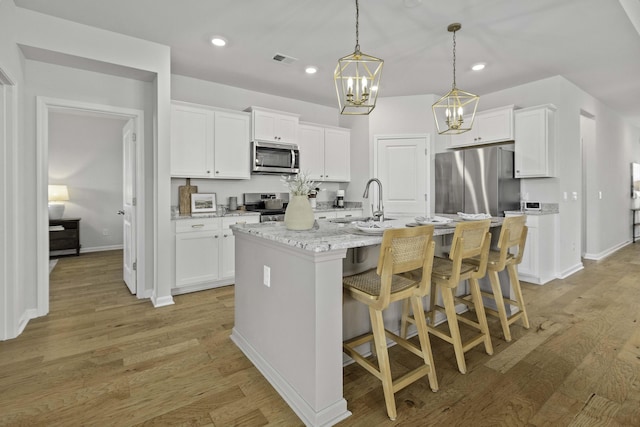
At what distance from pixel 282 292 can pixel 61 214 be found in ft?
20.5

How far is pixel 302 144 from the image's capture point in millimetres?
4949

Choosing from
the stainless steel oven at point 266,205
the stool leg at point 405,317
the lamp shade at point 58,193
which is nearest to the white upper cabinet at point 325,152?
the stainless steel oven at point 266,205

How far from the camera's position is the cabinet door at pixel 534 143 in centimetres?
403

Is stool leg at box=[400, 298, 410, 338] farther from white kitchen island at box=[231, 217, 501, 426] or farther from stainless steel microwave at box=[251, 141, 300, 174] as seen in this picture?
stainless steel microwave at box=[251, 141, 300, 174]

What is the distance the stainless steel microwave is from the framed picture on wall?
0.69 meters

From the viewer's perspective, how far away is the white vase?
2.03 meters

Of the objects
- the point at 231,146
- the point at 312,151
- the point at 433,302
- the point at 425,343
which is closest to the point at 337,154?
the point at 312,151

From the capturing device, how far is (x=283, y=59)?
362 cm

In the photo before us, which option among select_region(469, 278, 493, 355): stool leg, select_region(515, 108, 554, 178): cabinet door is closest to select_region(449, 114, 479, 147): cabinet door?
select_region(515, 108, 554, 178): cabinet door

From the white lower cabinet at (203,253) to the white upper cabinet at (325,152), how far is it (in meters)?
1.55

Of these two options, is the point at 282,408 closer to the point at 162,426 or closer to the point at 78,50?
the point at 162,426

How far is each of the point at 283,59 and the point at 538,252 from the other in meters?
3.93

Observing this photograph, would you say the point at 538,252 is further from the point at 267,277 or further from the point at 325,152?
the point at 267,277

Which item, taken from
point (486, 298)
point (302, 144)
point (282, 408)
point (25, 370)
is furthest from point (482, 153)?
point (25, 370)
